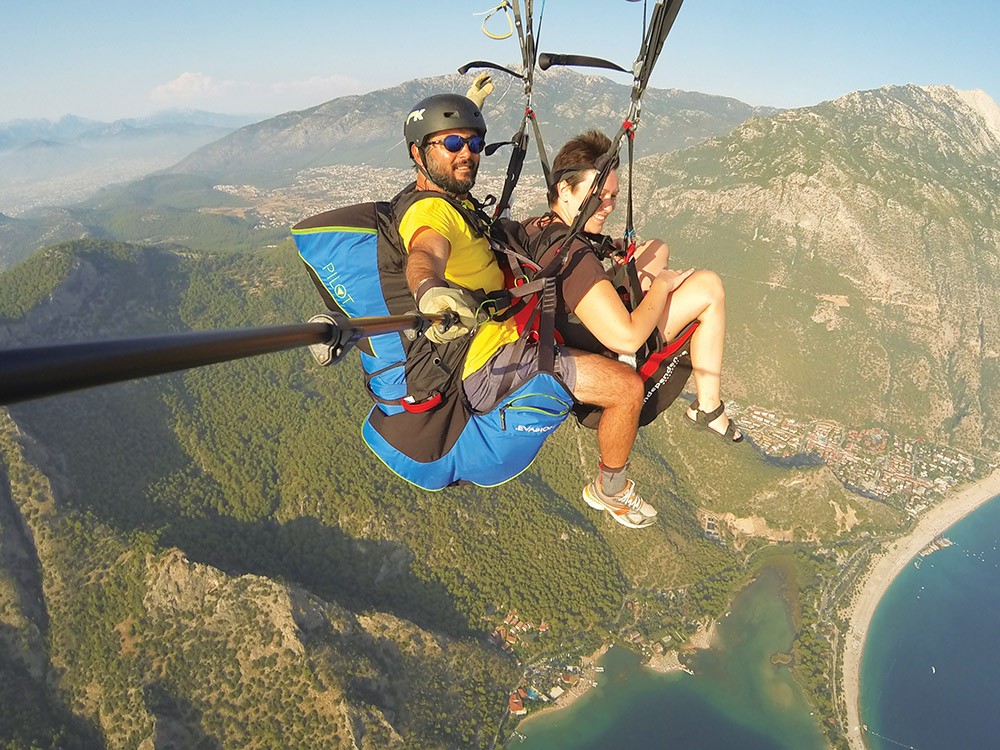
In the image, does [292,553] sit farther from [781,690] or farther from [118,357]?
[118,357]

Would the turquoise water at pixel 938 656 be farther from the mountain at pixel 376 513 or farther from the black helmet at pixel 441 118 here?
the black helmet at pixel 441 118

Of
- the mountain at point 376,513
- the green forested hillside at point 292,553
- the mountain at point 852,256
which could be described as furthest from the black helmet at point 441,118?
the mountain at point 852,256


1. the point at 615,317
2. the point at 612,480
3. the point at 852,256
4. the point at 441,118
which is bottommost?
the point at 852,256

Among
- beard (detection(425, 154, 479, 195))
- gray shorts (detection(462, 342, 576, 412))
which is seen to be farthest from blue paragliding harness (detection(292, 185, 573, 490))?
beard (detection(425, 154, 479, 195))

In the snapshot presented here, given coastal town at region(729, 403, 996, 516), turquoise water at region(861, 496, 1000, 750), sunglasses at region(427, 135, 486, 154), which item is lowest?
turquoise water at region(861, 496, 1000, 750)

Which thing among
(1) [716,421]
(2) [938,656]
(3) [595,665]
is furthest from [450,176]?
(2) [938,656]

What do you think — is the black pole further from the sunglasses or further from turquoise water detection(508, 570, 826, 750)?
turquoise water detection(508, 570, 826, 750)
